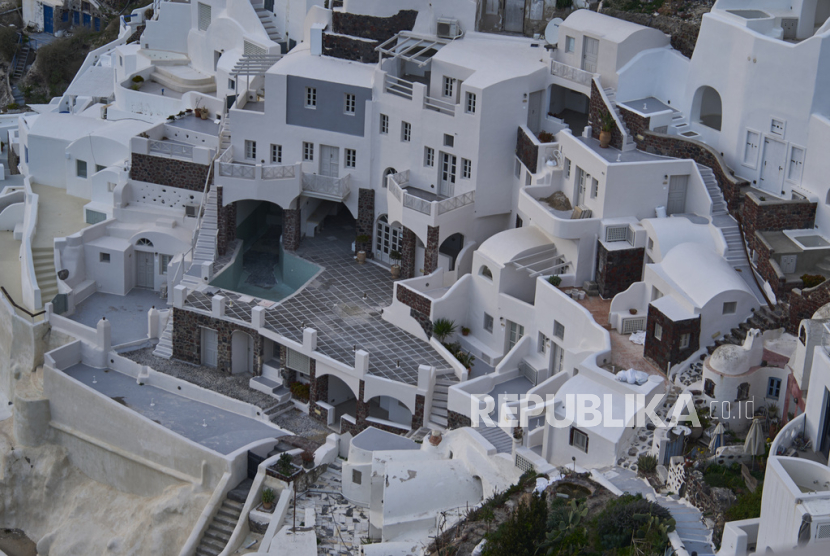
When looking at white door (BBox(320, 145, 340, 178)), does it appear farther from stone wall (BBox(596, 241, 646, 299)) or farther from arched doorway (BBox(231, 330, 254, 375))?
stone wall (BBox(596, 241, 646, 299))

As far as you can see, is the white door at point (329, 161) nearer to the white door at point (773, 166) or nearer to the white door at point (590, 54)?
the white door at point (590, 54)

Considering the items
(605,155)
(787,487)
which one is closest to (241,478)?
(605,155)

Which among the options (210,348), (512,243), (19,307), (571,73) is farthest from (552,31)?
(19,307)

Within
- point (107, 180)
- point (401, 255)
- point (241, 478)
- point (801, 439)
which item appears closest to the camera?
point (801, 439)

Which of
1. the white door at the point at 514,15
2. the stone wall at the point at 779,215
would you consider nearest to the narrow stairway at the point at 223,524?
the stone wall at the point at 779,215

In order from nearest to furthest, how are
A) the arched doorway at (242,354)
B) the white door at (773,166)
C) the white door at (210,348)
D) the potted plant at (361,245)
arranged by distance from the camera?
1. the white door at (773,166)
2. the arched doorway at (242,354)
3. the white door at (210,348)
4. the potted plant at (361,245)

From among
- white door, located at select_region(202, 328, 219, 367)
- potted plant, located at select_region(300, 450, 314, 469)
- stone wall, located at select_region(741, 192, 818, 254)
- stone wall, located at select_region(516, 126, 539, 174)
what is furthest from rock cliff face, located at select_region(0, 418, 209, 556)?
stone wall, located at select_region(741, 192, 818, 254)

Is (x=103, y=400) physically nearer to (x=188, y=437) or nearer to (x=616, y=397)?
(x=188, y=437)
